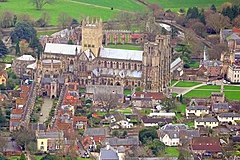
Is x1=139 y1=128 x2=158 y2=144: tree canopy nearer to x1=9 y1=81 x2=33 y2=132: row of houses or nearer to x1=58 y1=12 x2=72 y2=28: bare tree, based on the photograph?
x1=9 y1=81 x2=33 y2=132: row of houses

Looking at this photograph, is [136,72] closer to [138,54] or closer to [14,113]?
[138,54]

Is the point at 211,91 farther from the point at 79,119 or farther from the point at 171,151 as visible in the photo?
the point at 171,151

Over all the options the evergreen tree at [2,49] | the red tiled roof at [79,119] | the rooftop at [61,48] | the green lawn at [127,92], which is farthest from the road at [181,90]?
the evergreen tree at [2,49]

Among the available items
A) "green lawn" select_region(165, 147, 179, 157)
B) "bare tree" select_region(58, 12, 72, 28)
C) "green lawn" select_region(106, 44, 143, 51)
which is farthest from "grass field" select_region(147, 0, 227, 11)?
"green lawn" select_region(165, 147, 179, 157)

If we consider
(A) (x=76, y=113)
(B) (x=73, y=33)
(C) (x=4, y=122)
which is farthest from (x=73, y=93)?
(B) (x=73, y=33)

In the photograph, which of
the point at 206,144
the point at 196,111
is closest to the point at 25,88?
the point at 196,111

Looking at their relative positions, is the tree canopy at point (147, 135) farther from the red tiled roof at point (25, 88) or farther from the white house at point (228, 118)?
the red tiled roof at point (25, 88)
